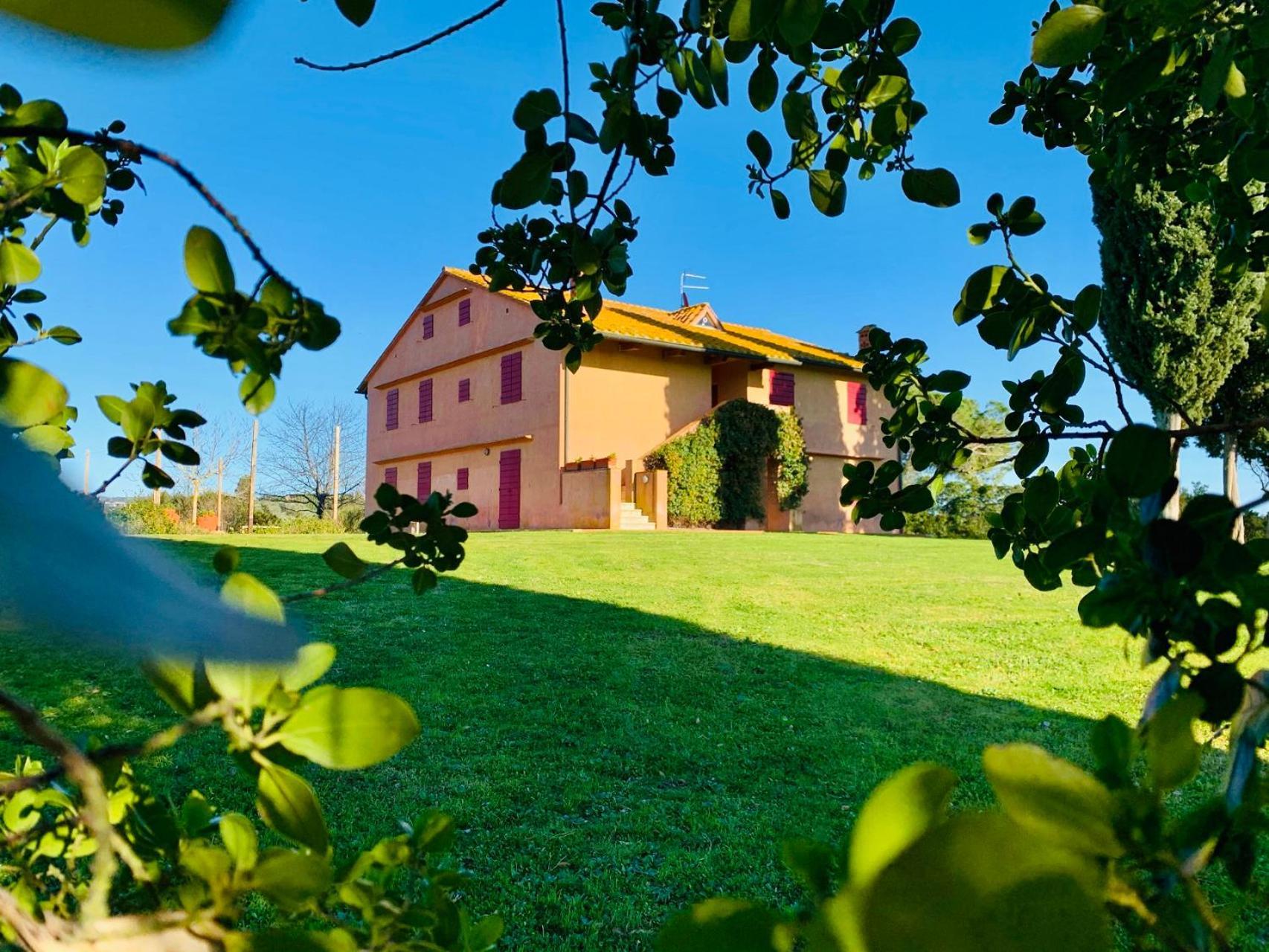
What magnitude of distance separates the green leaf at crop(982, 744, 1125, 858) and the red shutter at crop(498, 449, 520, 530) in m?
17.0

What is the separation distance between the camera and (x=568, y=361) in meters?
1.66

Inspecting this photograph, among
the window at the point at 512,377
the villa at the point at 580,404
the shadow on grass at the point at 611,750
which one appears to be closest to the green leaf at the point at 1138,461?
the shadow on grass at the point at 611,750

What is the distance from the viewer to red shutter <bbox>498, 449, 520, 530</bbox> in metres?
17.1

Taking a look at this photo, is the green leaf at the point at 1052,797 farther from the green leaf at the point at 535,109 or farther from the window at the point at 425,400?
the window at the point at 425,400

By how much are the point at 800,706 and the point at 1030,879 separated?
179 inches

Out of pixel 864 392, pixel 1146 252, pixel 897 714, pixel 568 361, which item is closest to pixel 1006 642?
pixel 897 714

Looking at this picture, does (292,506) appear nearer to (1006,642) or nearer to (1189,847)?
(1006,642)

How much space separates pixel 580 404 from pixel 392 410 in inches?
297

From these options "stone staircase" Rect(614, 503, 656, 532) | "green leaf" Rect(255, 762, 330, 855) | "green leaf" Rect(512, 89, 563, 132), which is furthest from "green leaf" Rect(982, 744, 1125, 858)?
"stone staircase" Rect(614, 503, 656, 532)

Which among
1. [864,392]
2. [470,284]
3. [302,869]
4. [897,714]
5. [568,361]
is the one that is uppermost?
[470,284]

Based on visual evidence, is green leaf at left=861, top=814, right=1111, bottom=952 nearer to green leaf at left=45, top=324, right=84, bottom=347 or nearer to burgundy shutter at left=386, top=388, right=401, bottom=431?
green leaf at left=45, top=324, right=84, bottom=347

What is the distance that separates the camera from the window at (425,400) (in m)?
19.8

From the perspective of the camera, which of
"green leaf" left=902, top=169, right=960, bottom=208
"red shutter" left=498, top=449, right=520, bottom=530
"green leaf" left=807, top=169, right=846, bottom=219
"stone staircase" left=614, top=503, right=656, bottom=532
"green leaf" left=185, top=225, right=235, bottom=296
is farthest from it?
"red shutter" left=498, top=449, right=520, bottom=530

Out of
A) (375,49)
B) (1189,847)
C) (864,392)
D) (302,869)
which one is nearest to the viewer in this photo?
(1189,847)
